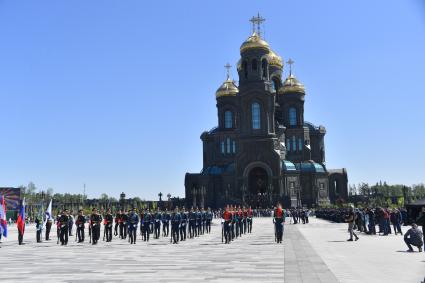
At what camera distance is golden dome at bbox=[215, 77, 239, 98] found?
339 ft

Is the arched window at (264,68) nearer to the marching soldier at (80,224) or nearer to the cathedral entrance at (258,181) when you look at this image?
the cathedral entrance at (258,181)

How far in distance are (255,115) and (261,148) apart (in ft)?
21.6

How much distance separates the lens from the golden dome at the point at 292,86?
101000mm

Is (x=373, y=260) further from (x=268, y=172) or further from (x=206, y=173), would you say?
(x=206, y=173)

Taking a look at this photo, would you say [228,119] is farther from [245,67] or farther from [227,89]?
[245,67]

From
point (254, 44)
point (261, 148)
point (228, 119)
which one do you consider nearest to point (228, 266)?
point (261, 148)

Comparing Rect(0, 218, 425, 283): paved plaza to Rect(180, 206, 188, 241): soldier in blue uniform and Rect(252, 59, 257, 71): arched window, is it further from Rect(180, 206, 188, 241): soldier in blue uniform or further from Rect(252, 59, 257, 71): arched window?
Rect(252, 59, 257, 71): arched window

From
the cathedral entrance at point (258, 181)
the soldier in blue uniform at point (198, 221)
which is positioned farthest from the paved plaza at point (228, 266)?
the cathedral entrance at point (258, 181)

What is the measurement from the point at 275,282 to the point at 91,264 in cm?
669

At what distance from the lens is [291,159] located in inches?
3858

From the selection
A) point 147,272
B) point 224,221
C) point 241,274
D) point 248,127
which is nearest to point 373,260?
point 241,274

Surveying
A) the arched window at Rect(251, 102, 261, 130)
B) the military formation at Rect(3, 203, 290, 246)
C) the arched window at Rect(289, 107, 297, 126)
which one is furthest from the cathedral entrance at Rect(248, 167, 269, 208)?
the military formation at Rect(3, 203, 290, 246)

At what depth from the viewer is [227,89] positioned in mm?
103750

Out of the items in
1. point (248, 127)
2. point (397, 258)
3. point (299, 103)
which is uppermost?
point (299, 103)
